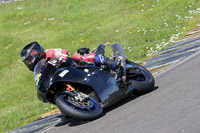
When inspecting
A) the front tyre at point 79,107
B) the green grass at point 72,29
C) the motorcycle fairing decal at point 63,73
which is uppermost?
the motorcycle fairing decal at point 63,73

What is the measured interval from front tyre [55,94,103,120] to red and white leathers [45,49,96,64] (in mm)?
799

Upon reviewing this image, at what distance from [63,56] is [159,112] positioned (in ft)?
6.65

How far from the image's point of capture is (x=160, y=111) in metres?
5.72

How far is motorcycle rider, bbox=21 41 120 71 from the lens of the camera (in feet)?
22.5

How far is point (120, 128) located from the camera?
5492 mm

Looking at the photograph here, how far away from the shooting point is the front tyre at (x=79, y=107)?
5898mm

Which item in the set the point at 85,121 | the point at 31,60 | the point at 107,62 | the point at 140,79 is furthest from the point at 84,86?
the point at 140,79

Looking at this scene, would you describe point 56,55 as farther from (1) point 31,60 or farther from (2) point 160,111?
(2) point 160,111

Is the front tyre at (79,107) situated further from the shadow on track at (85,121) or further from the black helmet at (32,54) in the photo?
the black helmet at (32,54)

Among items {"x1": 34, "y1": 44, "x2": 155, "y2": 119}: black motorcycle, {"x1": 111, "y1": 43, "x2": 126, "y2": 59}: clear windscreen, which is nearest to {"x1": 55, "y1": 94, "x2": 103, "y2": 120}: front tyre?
{"x1": 34, "y1": 44, "x2": 155, "y2": 119}: black motorcycle

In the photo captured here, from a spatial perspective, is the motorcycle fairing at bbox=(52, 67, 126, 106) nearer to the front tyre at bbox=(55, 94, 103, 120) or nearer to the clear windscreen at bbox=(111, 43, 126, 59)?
the front tyre at bbox=(55, 94, 103, 120)

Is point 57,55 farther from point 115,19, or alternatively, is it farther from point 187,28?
point 115,19

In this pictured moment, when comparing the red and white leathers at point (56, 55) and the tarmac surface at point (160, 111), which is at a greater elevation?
the red and white leathers at point (56, 55)

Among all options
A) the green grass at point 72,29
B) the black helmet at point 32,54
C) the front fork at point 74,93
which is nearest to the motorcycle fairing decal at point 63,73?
the front fork at point 74,93
